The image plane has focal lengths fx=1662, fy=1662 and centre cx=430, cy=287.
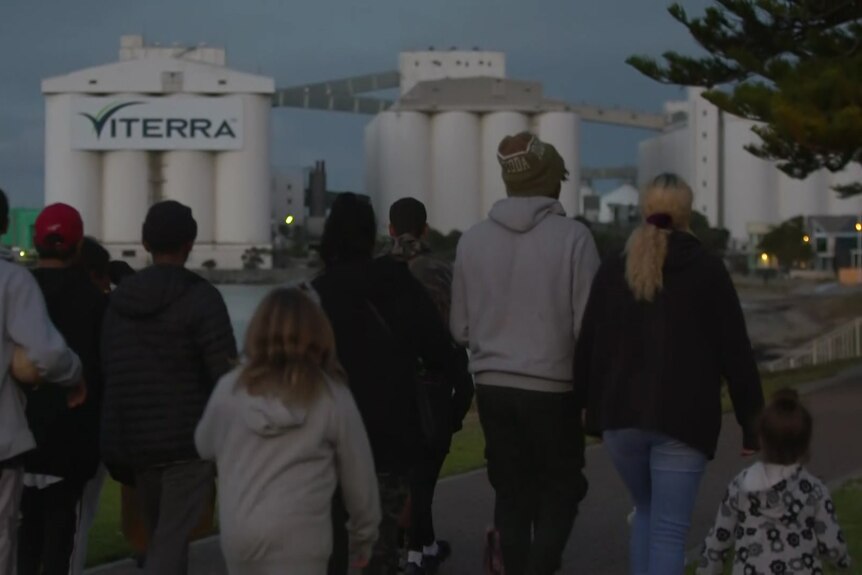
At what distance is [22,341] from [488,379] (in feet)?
5.90

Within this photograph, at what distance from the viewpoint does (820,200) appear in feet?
437

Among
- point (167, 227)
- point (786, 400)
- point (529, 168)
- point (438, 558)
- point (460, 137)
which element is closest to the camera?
point (786, 400)

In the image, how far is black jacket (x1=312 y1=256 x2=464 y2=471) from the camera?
606 cm

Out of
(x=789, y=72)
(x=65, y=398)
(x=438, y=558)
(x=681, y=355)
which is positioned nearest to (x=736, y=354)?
(x=681, y=355)

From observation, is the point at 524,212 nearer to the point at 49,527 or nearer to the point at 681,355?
the point at 681,355

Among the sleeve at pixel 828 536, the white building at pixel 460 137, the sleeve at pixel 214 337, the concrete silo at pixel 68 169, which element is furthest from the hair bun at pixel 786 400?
the white building at pixel 460 137

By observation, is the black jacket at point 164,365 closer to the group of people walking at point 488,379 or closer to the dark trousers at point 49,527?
the group of people walking at point 488,379

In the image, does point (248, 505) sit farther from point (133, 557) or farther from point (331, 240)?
point (133, 557)

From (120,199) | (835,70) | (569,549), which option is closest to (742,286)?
(120,199)

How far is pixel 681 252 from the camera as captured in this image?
6.12 m

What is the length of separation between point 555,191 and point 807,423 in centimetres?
177

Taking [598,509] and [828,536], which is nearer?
[828,536]

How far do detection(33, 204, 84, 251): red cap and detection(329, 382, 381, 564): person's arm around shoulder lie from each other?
219cm

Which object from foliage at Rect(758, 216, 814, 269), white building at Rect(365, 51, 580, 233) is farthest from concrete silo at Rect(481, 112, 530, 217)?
foliage at Rect(758, 216, 814, 269)
